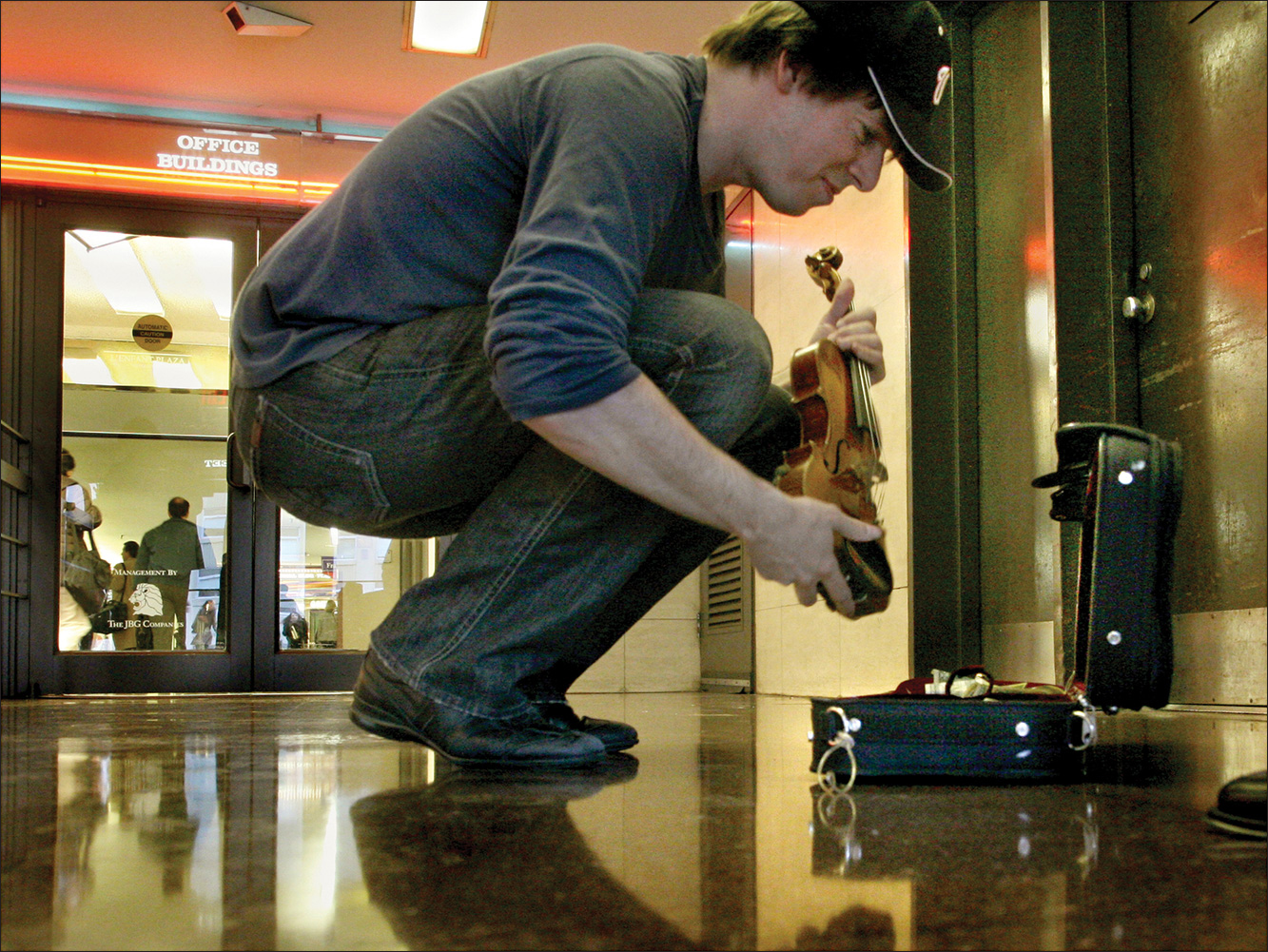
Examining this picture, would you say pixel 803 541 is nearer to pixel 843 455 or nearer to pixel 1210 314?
pixel 843 455

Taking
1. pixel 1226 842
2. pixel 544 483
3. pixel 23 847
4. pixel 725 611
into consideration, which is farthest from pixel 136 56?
pixel 1226 842

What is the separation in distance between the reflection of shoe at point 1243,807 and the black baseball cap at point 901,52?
2.90 ft

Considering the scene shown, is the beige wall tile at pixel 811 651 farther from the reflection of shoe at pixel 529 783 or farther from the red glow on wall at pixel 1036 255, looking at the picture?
the reflection of shoe at pixel 529 783

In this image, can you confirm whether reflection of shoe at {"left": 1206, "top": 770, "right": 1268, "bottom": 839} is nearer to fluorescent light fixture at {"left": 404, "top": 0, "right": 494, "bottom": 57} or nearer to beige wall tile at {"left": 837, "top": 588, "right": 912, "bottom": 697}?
beige wall tile at {"left": 837, "top": 588, "right": 912, "bottom": 697}

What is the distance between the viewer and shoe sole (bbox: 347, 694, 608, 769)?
4.21ft

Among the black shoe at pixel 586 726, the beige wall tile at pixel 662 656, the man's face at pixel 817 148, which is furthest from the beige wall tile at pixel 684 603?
the man's face at pixel 817 148

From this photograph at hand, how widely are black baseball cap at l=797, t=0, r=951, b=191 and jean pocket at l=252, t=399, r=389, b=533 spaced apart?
79cm

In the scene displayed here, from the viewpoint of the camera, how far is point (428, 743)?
4.44 ft

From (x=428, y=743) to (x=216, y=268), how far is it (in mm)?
4777

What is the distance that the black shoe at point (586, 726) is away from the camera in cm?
151

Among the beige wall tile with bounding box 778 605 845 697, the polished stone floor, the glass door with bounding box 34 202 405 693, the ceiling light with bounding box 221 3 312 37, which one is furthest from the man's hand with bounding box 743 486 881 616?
the glass door with bounding box 34 202 405 693

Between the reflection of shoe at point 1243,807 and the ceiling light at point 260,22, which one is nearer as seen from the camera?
the reflection of shoe at point 1243,807

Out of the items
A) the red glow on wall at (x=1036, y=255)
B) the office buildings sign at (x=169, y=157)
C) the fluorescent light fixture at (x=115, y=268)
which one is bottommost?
the red glow on wall at (x=1036, y=255)

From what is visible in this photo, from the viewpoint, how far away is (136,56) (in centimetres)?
473
